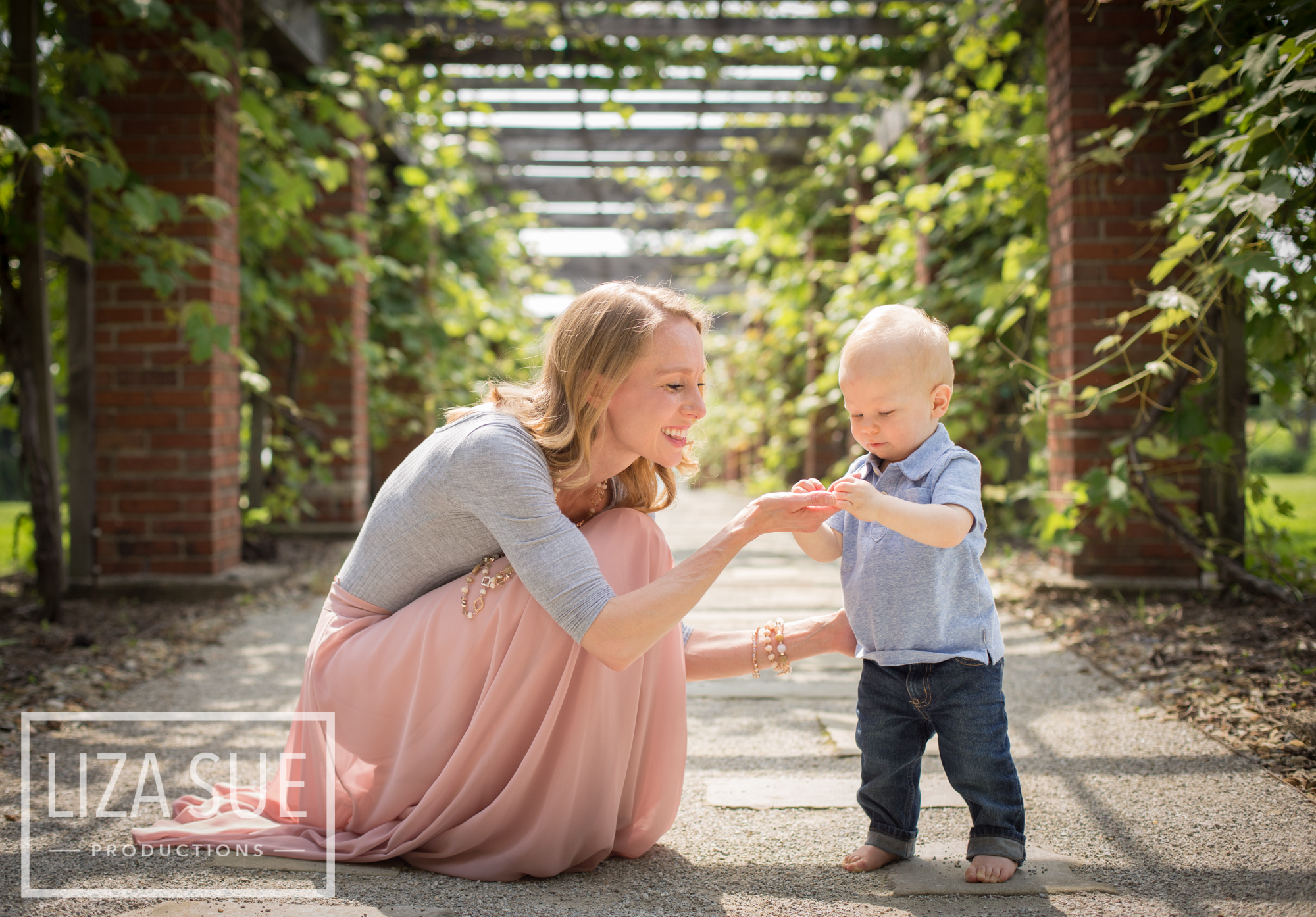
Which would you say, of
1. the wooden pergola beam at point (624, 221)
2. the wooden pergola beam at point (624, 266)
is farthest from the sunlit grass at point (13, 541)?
the wooden pergola beam at point (624, 266)

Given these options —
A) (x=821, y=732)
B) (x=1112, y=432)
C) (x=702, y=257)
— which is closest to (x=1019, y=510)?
(x=1112, y=432)

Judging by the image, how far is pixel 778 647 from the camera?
1.86m

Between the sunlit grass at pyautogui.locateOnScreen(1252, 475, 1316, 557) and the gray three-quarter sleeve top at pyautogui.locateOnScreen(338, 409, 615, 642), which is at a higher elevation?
the gray three-quarter sleeve top at pyautogui.locateOnScreen(338, 409, 615, 642)

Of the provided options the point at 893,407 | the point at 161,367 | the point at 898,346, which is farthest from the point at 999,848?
the point at 161,367

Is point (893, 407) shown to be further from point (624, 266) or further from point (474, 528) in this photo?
point (624, 266)

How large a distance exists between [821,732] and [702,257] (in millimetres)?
10538

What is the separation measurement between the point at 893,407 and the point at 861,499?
0.76 ft

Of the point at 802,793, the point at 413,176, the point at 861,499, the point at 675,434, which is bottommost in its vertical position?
the point at 802,793

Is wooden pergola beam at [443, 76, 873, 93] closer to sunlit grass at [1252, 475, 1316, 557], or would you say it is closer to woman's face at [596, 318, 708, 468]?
sunlit grass at [1252, 475, 1316, 557]

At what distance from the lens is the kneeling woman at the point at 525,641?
5.28ft

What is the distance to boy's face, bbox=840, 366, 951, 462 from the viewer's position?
1.67 m

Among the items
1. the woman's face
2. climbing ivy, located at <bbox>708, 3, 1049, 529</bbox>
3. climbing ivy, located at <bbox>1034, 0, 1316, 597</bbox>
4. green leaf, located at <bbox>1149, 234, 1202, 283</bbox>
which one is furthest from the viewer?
climbing ivy, located at <bbox>708, 3, 1049, 529</bbox>

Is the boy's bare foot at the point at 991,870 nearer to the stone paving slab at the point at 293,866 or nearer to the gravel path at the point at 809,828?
the gravel path at the point at 809,828

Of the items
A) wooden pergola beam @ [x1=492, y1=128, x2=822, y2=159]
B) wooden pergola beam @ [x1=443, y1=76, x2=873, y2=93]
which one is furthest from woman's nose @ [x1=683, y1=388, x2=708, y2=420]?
wooden pergola beam @ [x1=492, y1=128, x2=822, y2=159]
